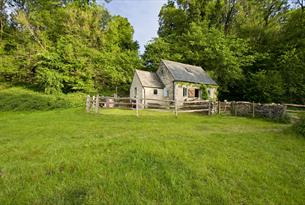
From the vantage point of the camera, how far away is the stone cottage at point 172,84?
21.7 meters

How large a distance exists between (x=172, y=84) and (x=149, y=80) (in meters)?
2.57

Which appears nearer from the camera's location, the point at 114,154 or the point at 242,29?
the point at 114,154

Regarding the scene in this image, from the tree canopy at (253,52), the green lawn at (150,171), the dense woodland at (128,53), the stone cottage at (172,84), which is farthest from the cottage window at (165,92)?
the green lawn at (150,171)

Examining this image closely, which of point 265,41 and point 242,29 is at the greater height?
point 242,29

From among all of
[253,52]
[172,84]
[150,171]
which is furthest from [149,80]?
[150,171]

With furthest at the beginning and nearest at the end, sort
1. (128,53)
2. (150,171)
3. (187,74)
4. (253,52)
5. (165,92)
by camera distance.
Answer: (128,53), (253,52), (187,74), (165,92), (150,171)

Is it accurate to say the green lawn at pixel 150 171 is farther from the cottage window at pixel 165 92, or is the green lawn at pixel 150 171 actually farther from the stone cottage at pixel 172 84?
the cottage window at pixel 165 92

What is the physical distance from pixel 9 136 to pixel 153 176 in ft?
20.3

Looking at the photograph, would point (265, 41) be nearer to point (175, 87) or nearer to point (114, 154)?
point (175, 87)

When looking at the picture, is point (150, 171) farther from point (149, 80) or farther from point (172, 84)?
point (149, 80)

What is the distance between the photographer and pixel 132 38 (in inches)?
1357

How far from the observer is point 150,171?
4.52m

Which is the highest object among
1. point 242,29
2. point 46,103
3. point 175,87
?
point 242,29

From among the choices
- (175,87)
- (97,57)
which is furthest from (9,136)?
(97,57)
